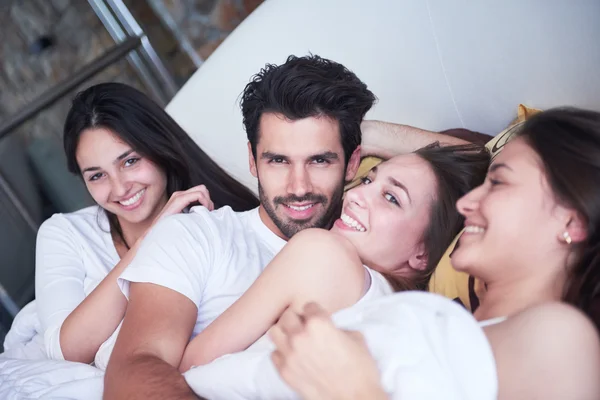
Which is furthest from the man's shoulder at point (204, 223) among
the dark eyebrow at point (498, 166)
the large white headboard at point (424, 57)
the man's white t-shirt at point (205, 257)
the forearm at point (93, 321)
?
the dark eyebrow at point (498, 166)

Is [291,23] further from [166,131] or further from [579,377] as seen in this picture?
[579,377]

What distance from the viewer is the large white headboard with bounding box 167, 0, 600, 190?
1.02 meters

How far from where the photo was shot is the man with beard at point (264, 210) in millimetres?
885

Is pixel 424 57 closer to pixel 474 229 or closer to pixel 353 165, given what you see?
pixel 353 165

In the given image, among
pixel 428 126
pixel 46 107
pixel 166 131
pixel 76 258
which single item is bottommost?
pixel 428 126

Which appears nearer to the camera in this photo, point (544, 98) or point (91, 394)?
point (91, 394)

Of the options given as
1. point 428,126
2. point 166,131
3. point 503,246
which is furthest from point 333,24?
point 503,246

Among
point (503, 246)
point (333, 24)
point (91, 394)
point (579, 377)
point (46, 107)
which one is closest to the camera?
point (579, 377)

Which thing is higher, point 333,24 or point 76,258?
point 333,24

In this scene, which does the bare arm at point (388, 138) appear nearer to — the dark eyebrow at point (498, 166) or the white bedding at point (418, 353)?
the dark eyebrow at point (498, 166)

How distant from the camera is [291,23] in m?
1.39

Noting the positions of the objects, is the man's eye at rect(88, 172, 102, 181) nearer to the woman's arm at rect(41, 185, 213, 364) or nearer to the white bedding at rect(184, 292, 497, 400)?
the woman's arm at rect(41, 185, 213, 364)

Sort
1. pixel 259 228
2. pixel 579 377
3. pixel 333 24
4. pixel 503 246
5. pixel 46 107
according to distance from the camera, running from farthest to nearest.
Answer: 1. pixel 46 107
2. pixel 333 24
3. pixel 259 228
4. pixel 503 246
5. pixel 579 377

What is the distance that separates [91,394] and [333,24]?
89cm
